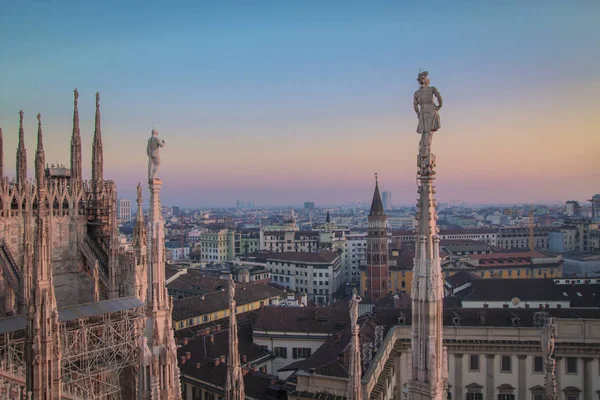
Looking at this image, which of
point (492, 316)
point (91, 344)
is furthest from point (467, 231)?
point (91, 344)

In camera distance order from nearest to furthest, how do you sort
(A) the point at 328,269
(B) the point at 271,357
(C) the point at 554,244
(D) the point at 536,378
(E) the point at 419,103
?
1. (E) the point at 419,103
2. (D) the point at 536,378
3. (B) the point at 271,357
4. (A) the point at 328,269
5. (C) the point at 554,244

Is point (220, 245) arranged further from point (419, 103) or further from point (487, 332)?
point (419, 103)

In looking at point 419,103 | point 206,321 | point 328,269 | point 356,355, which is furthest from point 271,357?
point 328,269

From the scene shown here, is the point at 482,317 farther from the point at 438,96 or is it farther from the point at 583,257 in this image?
the point at 583,257

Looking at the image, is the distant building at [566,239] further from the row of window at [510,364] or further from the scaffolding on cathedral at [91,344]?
the scaffolding on cathedral at [91,344]

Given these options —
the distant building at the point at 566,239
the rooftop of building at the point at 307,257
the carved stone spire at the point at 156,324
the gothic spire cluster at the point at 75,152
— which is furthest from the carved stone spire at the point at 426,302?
the distant building at the point at 566,239

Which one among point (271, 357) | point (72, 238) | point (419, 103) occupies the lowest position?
point (271, 357)
